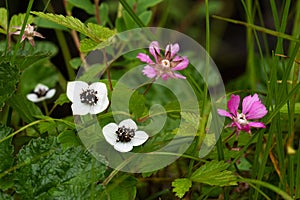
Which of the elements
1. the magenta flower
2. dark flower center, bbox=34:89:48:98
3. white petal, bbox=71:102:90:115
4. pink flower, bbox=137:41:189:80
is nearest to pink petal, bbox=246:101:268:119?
the magenta flower

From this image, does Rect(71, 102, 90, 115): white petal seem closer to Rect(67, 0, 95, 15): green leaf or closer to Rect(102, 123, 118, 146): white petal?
Rect(102, 123, 118, 146): white petal

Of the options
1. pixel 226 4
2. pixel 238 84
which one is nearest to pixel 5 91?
pixel 238 84

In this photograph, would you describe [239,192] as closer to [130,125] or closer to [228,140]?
[228,140]

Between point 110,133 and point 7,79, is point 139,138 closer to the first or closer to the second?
point 110,133

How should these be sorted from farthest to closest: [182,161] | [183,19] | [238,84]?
[183,19] < [238,84] < [182,161]

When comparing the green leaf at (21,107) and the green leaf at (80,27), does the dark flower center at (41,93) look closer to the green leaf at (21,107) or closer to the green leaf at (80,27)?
the green leaf at (21,107)

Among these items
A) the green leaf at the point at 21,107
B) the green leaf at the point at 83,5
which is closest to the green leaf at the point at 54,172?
the green leaf at the point at 21,107
